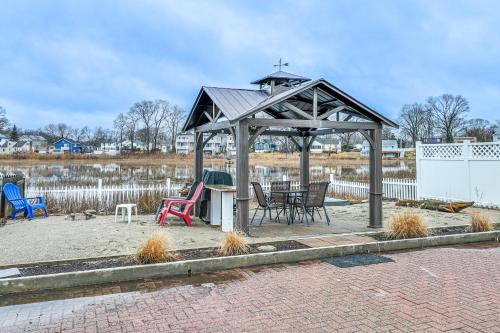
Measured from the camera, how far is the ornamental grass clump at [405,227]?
24.0 ft

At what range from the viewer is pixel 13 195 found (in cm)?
929

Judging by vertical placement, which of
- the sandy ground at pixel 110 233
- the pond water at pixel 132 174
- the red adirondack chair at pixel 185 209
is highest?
the pond water at pixel 132 174

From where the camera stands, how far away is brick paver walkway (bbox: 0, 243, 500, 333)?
3.62m

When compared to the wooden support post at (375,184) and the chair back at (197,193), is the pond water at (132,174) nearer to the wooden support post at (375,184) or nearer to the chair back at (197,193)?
the chair back at (197,193)

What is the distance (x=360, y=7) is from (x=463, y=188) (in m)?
7.13

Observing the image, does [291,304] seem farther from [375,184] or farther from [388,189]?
[388,189]

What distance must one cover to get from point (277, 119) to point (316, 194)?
6.70 feet

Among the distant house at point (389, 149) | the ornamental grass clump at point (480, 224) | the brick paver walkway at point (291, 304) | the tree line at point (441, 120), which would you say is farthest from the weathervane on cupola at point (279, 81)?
the distant house at point (389, 149)

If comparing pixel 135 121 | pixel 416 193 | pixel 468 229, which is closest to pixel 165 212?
pixel 468 229

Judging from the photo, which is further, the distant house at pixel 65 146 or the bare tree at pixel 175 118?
the distant house at pixel 65 146

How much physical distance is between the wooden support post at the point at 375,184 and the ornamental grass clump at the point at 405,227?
113 cm

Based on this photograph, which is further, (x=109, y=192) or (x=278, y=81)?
(x=109, y=192)

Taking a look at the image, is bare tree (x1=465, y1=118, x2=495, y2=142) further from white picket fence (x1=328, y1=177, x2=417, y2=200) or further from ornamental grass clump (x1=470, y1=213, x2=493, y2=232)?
ornamental grass clump (x1=470, y1=213, x2=493, y2=232)

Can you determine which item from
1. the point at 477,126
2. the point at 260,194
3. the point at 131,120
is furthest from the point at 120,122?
the point at 260,194
